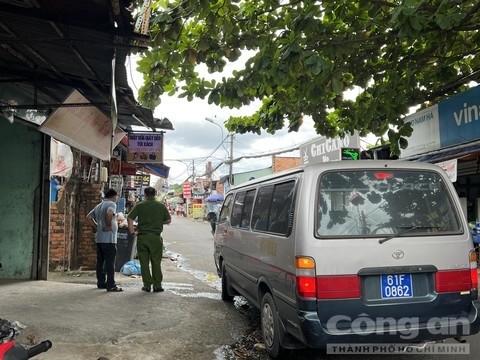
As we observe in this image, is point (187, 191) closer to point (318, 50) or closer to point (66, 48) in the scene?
point (318, 50)

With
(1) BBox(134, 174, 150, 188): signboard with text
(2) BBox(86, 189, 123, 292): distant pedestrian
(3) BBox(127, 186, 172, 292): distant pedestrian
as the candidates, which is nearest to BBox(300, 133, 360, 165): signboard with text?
(3) BBox(127, 186, 172, 292): distant pedestrian

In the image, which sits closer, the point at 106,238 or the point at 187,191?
the point at 106,238

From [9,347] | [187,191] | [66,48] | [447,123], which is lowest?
[9,347]

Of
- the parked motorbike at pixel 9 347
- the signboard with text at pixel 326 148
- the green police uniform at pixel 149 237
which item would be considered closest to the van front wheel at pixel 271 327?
the parked motorbike at pixel 9 347

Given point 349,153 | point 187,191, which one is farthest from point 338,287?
point 187,191

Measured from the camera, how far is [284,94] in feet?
24.8

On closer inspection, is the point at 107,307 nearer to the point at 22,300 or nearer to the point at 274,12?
the point at 22,300

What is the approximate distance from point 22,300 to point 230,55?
439cm

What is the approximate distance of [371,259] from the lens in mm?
3553

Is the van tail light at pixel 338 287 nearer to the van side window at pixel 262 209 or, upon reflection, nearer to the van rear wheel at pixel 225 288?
the van side window at pixel 262 209

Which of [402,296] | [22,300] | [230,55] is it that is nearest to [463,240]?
[402,296]

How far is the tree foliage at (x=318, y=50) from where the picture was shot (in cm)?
450

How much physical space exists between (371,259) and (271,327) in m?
1.36

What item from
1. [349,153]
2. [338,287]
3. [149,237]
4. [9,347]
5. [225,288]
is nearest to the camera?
[9,347]
